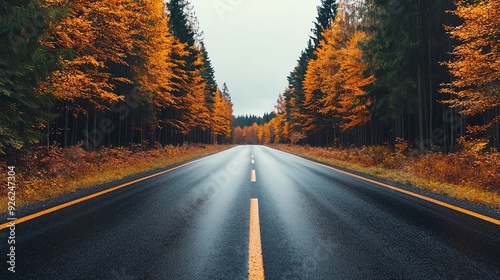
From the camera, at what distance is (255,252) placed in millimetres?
2977

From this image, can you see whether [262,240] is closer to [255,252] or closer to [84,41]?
[255,252]

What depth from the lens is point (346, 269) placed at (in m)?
2.61

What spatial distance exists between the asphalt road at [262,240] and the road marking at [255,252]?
2.4 inches

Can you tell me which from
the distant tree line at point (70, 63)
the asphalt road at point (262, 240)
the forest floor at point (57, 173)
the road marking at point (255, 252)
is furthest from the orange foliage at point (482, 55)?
the distant tree line at point (70, 63)

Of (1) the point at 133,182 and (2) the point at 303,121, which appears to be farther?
(2) the point at 303,121

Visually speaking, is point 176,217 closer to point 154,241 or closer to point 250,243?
point 154,241

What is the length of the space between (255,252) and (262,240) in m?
0.40

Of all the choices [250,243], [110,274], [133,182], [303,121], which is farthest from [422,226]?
[303,121]

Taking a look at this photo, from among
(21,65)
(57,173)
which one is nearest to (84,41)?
(21,65)

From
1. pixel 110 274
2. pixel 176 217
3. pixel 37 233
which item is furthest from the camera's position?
pixel 176 217

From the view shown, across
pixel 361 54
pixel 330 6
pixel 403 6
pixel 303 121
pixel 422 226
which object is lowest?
pixel 422 226

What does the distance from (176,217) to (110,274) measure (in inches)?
75.7

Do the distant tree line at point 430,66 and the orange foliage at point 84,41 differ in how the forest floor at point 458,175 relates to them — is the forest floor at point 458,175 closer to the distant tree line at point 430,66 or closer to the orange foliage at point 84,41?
the distant tree line at point 430,66

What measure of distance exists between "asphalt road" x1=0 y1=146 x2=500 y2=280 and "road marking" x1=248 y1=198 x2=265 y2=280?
0.20 ft
